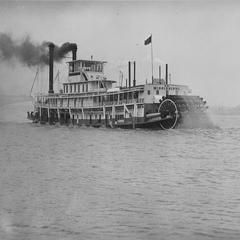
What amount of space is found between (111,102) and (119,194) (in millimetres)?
20334

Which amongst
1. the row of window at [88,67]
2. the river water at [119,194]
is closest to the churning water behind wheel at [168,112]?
the river water at [119,194]

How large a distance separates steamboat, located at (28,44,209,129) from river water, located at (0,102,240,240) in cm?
912

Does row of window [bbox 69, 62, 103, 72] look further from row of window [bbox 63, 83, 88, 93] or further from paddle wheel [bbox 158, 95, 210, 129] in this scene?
paddle wheel [bbox 158, 95, 210, 129]

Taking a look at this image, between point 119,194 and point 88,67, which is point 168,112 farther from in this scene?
point 119,194

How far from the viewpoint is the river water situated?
7821 mm

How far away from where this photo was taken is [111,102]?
99.8 ft

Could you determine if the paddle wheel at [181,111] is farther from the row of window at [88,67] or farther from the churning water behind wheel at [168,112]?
the row of window at [88,67]

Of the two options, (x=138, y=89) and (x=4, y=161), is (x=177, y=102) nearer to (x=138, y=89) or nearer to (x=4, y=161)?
(x=138, y=89)

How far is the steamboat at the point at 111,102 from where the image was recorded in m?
27.5

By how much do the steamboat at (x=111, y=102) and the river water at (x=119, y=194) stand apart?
9.12 m

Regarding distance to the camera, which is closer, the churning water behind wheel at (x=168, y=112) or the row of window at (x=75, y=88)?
the churning water behind wheel at (x=168, y=112)

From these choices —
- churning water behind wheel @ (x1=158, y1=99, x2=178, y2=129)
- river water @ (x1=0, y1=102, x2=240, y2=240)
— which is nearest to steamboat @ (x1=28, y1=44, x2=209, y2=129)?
churning water behind wheel @ (x1=158, y1=99, x2=178, y2=129)

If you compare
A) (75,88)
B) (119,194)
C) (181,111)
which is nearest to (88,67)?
(75,88)

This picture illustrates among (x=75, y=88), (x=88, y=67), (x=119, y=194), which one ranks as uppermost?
(x=88, y=67)
